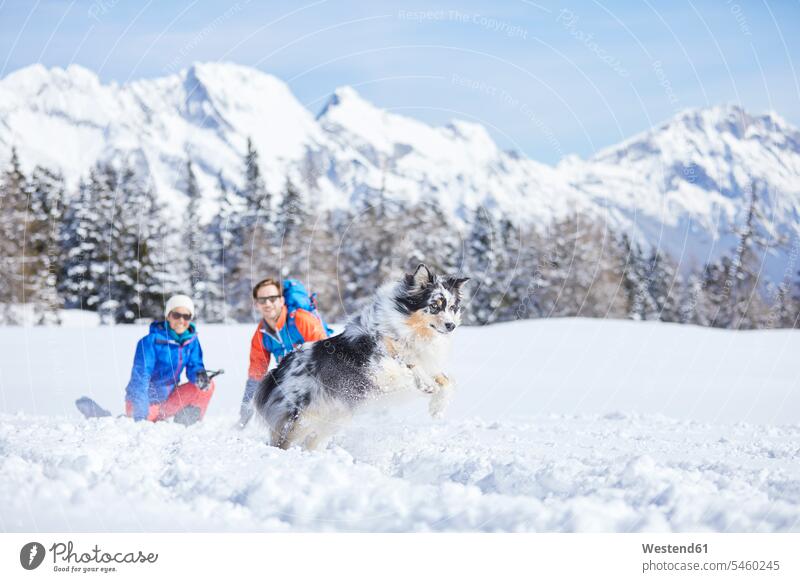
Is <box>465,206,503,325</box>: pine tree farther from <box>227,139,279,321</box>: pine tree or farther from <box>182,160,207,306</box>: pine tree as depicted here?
<box>182,160,207,306</box>: pine tree

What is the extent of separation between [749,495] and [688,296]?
35796mm

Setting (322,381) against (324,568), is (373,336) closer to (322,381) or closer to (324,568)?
(322,381)

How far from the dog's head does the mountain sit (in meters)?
2.67

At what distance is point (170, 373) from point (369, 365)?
2777 mm

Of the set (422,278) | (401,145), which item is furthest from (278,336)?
(401,145)

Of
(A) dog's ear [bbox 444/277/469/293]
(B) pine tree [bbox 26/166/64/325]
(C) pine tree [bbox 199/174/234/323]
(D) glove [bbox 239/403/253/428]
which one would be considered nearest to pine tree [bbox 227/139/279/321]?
(C) pine tree [bbox 199/174/234/323]

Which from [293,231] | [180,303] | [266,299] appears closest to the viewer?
[266,299]

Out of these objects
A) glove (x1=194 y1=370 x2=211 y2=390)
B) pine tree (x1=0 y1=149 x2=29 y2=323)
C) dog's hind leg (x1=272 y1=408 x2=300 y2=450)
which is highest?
pine tree (x1=0 y1=149 x2=29 y2=323)

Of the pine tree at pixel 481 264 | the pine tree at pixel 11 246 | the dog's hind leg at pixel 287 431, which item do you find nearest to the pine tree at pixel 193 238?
the pine tree at pixel 11 246

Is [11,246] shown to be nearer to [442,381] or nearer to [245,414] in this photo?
[245,414]

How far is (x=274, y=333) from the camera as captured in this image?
6629mm

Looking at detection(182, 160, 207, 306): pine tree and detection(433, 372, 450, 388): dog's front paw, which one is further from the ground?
detection(182, 160, 207, 306): pine tree

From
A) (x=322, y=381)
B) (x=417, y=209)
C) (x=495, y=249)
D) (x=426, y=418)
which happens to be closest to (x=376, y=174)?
(x=417, y=209)

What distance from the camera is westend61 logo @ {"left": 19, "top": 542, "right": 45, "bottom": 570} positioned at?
396cm
